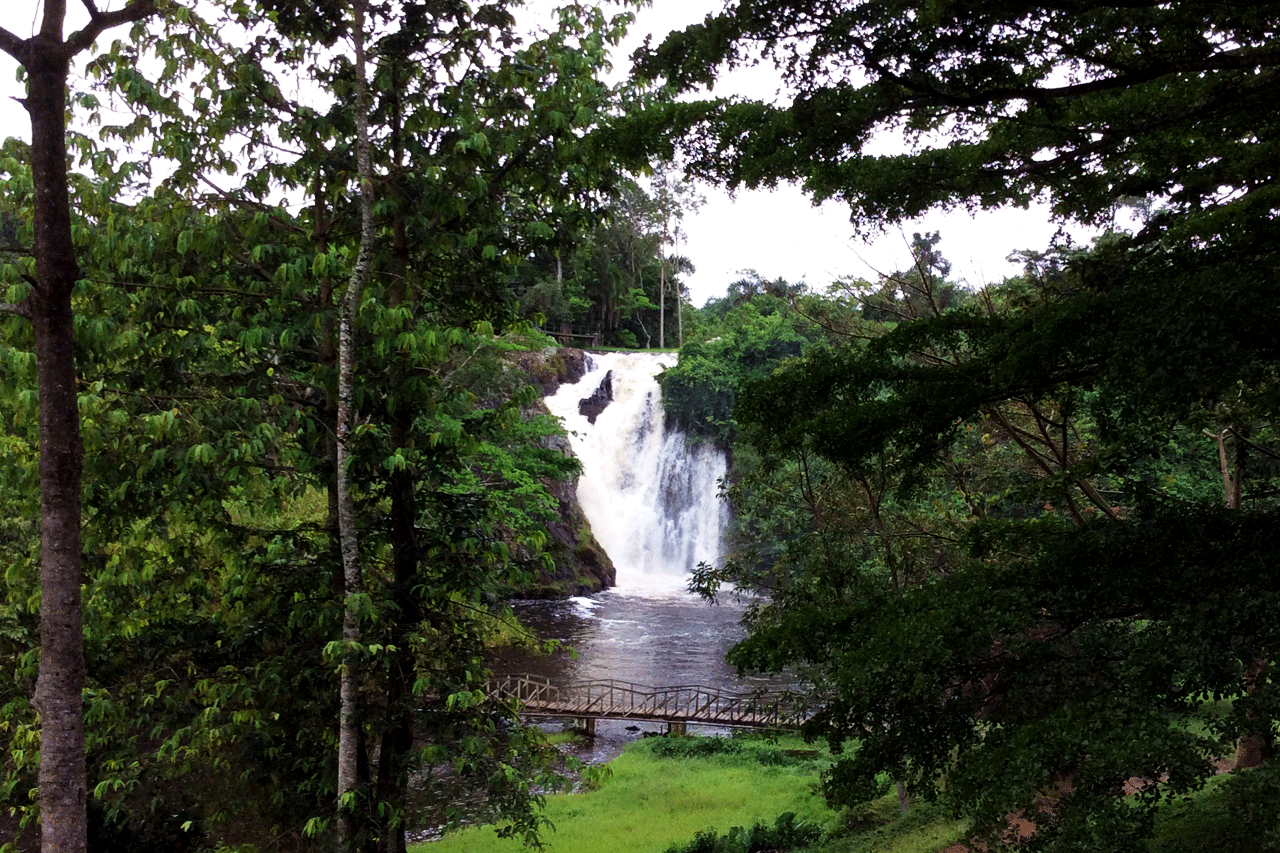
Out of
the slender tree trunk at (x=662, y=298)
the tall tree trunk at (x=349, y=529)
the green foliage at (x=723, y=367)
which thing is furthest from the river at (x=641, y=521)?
the tall tree trunk at (x=349, y=529)

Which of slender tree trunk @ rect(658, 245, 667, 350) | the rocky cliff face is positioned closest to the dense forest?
the rocky cliff face

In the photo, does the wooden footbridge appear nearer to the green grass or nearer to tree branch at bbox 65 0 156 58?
the green grass

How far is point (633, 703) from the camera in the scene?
1847cm

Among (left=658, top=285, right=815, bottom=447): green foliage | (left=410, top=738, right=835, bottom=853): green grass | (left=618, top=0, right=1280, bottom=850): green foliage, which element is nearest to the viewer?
(left=618, top=0, right=1280, bottom=850): green foliage

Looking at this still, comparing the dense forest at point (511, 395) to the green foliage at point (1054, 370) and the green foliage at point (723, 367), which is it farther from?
the green foliage at point (723, 367)

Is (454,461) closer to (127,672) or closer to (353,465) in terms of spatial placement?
(353,465)

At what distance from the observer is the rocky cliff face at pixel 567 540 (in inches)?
1157

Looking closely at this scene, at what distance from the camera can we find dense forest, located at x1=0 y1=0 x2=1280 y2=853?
4516 millimetres

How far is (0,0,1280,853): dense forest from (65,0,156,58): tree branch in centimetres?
4

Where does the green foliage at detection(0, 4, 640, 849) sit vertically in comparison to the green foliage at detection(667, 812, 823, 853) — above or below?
above

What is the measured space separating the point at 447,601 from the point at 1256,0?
6359mm

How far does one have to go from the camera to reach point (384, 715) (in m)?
6.48

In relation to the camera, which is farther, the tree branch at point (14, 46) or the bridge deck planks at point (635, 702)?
the bridge deck planks at point (635, 702)

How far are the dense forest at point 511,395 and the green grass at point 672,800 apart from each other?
6.59 meters
